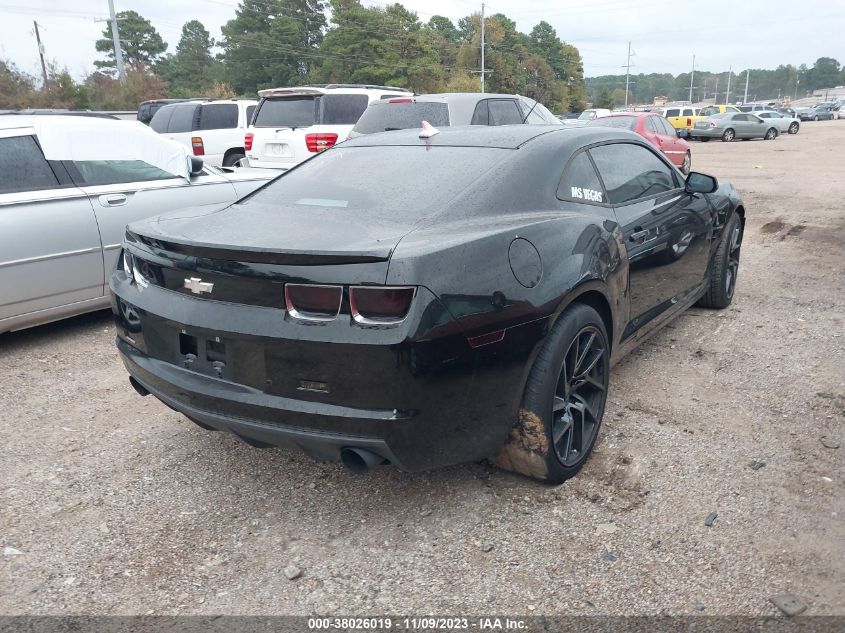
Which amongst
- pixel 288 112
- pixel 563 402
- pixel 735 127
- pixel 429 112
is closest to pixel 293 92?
pixel 288 112

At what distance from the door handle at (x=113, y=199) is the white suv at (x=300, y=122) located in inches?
181

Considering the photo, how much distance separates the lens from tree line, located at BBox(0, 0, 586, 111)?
63.6 meters

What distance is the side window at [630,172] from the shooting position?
377 centimetres

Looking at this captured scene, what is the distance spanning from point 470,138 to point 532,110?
23.2ft

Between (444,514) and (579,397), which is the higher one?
(579,397)

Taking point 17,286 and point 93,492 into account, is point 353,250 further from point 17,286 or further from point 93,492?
point 17,286

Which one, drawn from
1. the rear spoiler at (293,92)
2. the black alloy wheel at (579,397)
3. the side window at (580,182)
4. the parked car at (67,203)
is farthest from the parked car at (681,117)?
the black alloy wheel at (579,397)

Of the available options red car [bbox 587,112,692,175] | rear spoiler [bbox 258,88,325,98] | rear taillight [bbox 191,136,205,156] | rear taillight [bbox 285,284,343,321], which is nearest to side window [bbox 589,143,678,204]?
rear taillight [bbox 285,284,343,321]

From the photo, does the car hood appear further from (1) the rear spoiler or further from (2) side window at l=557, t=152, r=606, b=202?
(1) the rear spoiler

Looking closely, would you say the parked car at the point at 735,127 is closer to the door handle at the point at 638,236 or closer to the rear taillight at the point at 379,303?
the door handle at the point at 638,236

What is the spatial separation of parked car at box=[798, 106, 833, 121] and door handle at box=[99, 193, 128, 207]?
204 ft

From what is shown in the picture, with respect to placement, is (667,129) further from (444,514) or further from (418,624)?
(418,624)

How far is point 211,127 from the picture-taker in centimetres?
1265

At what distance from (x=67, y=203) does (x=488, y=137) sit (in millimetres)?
3259
